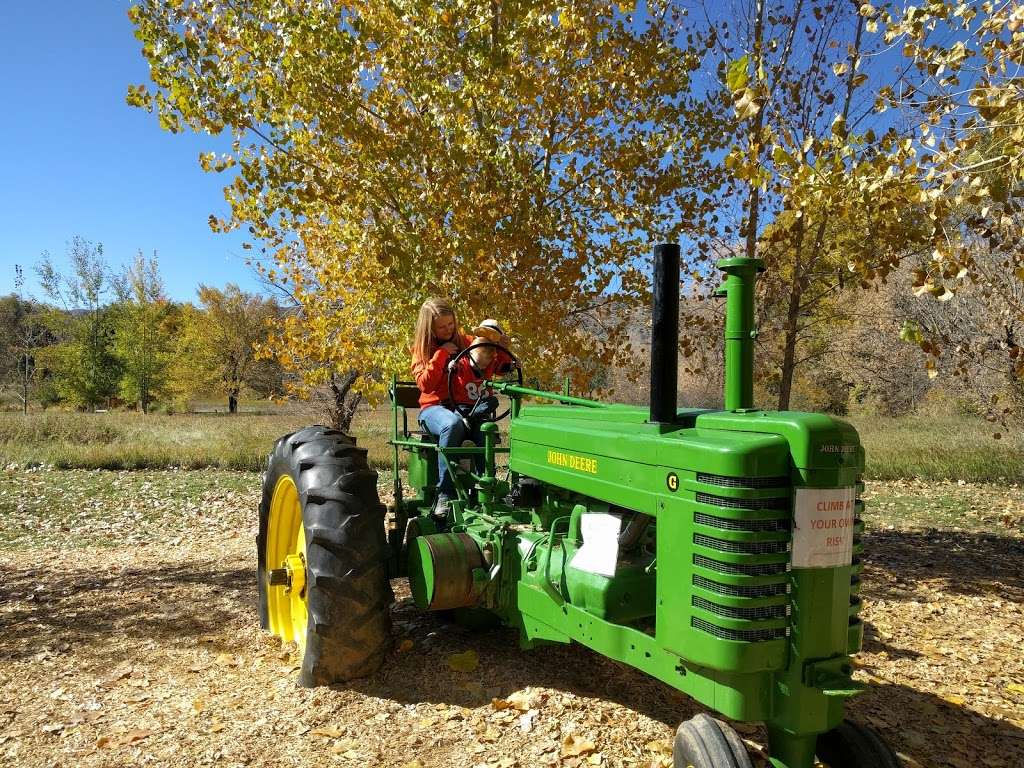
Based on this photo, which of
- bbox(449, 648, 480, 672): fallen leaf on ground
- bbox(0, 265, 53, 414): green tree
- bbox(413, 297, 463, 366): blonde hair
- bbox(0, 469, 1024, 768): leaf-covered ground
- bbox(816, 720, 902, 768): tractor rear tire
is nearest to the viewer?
bbox(816, 720, 902, 768): tractor rear tire

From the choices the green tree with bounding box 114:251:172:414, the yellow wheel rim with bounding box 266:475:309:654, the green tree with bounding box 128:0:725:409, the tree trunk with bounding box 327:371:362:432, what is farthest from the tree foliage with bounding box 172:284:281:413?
the yellow wheel rim with bounding box 266:475:309:654

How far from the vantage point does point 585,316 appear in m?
9.15

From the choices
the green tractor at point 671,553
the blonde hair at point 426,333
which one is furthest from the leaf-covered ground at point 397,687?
the blonde hair at point 426,333

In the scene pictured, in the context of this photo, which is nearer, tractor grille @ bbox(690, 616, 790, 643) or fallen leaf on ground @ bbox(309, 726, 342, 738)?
tractor grille @ bbox(690, 616, 790, 643)

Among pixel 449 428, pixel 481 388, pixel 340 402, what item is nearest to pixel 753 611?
pixel 449 428

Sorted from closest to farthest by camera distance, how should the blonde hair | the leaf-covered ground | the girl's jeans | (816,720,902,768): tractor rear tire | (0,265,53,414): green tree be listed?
(816,720,902,768): tractor rear tire → the leaf-covered ground → the girl's jeans → the blonde hair → (0,265,53,414): green tree

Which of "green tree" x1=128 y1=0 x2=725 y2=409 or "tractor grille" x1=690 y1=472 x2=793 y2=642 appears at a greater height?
"green tree" x1=128 y1=0 x2=725 y2=409

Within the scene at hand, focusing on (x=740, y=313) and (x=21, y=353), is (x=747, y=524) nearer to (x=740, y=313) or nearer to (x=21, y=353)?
(x=740, y=313)

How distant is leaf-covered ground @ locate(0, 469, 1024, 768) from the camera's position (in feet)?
10.4

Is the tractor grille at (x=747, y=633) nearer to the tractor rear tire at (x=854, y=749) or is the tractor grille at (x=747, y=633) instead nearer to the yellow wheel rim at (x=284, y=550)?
the tractor rear tire at (x=854, y=749)

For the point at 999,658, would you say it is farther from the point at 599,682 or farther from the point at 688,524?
the point at 688,524

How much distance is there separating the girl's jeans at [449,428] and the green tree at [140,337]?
33.2 m

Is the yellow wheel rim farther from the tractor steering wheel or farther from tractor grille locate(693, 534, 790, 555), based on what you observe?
tractor grille locate(693, 534, 790, 555)

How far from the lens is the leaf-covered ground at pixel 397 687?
125 inches
